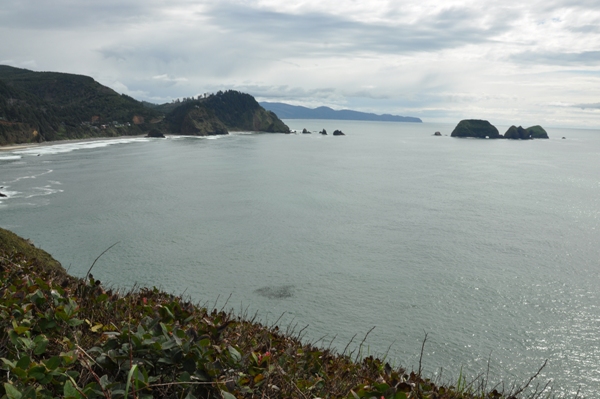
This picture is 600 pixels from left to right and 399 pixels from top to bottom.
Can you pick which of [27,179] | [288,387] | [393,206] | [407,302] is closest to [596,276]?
[407,302]

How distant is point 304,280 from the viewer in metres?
19.2

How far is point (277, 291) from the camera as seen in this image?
58.9ft

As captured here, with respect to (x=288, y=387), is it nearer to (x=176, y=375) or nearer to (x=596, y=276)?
(x=176, y=375)

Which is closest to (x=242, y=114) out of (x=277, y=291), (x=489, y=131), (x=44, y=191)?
(x=489, y=131)

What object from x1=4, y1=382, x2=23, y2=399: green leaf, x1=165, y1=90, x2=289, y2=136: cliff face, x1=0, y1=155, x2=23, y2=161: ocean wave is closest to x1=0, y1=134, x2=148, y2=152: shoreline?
x1=0, y1=155, x2=23, y2=161: ocean wave

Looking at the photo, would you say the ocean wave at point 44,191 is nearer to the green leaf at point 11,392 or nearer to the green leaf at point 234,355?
the green leaf at point 234,355

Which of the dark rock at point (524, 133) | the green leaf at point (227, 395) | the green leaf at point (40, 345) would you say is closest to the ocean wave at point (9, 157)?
the green leaf at point (40, 345)

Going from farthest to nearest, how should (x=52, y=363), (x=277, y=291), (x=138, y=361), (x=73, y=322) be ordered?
(x=277, y=291) < (x=73, y=322) < (x=138, y=361) < (x=52, y=363)

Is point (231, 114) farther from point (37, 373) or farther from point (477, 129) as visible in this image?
point (37, 373)

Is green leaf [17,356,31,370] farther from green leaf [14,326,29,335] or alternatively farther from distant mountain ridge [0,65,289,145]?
distant mountain ridge [0,65,289,145]

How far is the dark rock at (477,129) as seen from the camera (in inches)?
6609

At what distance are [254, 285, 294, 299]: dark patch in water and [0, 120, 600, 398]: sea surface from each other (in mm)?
102

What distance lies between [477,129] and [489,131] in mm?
5980

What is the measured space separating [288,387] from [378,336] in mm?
12203
